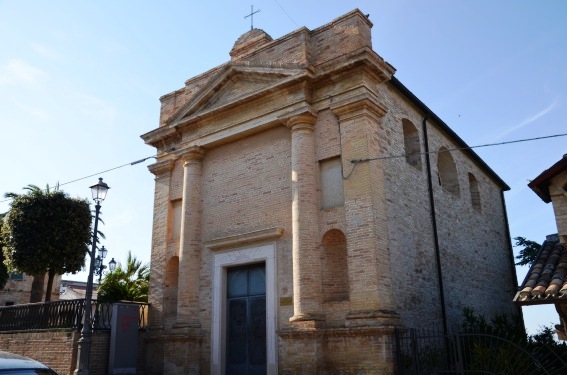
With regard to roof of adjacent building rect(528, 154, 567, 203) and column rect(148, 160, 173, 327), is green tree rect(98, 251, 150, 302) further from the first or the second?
roof of adjacent building rect(528, 154, 567, 203)

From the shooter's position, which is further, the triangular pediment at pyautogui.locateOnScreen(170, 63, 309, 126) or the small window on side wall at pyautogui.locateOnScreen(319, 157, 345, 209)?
the triangular pediment at pyautogui.locateOnScreen(170, 63, 309, 126)

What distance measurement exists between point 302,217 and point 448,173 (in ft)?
23.5

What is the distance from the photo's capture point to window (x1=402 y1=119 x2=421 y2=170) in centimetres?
1465

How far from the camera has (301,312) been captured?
1138cm

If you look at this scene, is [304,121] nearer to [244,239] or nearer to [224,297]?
[244,239]

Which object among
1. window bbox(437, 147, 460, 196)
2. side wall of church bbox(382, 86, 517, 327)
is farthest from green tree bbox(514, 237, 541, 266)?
window bbox(437, 147, 460, 196)

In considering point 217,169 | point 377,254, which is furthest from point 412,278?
point 217,169

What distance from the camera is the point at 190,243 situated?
47.0 ft

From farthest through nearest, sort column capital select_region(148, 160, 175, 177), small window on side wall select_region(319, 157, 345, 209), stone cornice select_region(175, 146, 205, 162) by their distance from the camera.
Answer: column capital select_region(148, 160, 175, 177), stone cornice select_region(175, 146, 205, 162), small window on side wall select_region(319, 157, 345, 209)

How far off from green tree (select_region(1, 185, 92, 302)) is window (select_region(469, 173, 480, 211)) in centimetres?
1468

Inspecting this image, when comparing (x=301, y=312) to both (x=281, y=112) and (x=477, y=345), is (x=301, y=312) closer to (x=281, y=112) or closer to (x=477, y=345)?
(x=477, y=345)

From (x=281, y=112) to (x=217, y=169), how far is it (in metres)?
2.83

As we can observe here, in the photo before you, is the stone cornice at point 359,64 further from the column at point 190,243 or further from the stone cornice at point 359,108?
the column at point 190,243

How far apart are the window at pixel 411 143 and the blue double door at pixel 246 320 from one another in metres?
5.33
